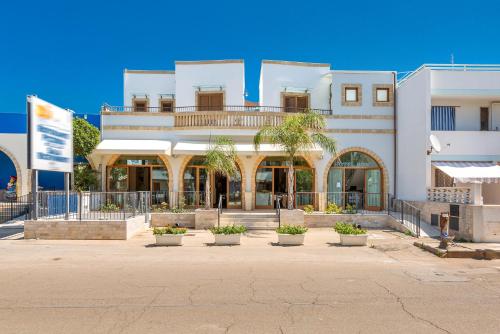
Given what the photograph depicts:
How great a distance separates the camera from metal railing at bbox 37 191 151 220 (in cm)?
1465

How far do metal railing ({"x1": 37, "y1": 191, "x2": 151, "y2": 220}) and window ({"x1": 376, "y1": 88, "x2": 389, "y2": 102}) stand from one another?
43.0 ft

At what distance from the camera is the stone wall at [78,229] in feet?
45.5

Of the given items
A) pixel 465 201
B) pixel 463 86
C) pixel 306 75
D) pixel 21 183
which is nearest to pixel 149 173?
pixel 21 183

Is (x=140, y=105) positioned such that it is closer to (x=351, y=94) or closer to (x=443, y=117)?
(x=351, y=94)

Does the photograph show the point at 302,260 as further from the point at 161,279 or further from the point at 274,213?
the point at 274,213

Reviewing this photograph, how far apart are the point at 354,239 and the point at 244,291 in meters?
6.71

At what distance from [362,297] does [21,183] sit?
2288 centimetres

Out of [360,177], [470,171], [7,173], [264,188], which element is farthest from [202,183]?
[7,173]

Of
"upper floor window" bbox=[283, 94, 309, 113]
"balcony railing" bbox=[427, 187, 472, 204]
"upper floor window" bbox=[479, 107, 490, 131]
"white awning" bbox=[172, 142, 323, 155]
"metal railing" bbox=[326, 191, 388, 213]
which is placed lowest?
"metal railing" bbox=[326, 191, 388, 213]

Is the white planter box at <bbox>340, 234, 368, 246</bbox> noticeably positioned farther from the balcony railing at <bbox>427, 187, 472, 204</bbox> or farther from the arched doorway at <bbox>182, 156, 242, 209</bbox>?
Answer: the arched doorway at <bbox>182, 156, 242, 209</bbox>

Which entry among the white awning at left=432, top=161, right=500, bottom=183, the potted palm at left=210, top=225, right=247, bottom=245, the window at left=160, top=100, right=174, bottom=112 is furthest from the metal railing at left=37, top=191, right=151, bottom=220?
the white awning at left=432, top=161, right=500, bottom=183

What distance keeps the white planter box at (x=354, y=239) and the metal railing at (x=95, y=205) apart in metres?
8.23

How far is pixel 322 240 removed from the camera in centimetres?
1388

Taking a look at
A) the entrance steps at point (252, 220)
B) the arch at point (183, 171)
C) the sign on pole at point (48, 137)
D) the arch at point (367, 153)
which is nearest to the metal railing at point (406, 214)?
the arch at point (367, 153)
